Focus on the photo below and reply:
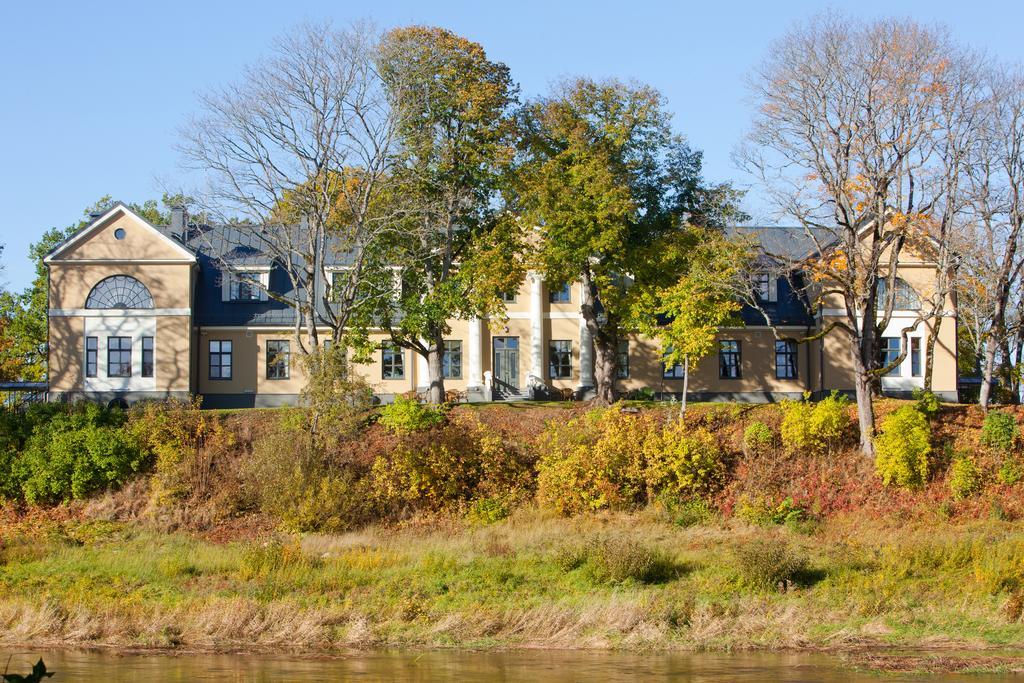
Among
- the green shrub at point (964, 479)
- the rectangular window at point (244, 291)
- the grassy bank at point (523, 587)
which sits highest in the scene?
the rectangular window at point (244, 291)

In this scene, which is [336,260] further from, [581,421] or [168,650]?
[168,650]

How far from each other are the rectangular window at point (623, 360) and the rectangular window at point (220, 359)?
1413cm

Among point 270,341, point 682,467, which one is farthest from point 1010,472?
point 270,341

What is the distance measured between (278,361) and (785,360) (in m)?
18.7

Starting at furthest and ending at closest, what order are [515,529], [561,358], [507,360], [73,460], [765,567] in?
[561,358] → [507,360] → [73,460] → [515,529] → [765,567]

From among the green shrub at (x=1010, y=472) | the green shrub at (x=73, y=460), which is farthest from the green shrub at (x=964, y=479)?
the green shrub at (x=73, y=460)

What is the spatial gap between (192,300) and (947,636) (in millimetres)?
28355

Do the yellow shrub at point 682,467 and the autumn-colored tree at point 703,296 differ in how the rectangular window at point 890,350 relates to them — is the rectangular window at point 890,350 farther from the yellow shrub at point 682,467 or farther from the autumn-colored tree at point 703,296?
the yellow shrub at point 682,467

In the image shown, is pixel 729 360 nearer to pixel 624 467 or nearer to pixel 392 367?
pixel 392 367

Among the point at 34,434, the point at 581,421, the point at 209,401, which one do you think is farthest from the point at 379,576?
the point at 209,401

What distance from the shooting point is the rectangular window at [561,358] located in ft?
142

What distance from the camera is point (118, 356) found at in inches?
1593

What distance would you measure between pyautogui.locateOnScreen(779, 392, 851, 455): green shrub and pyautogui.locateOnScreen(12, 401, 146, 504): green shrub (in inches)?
716

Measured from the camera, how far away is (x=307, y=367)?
3152 centimetres
